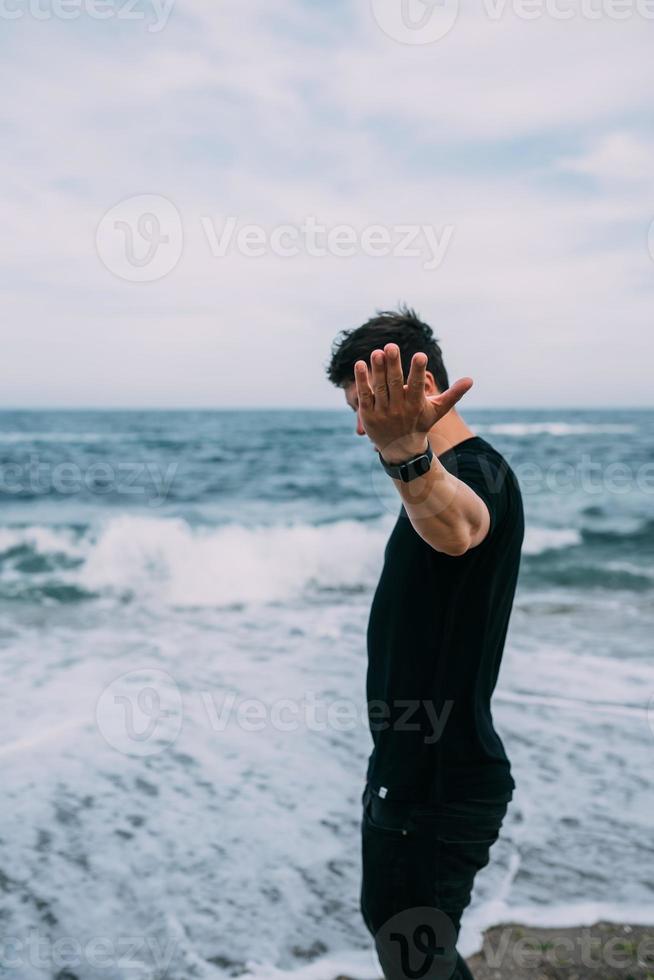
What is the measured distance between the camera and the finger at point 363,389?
1614 mm

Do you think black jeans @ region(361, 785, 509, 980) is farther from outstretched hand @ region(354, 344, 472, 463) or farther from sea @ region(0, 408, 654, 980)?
sea @ region(0, 408, 654, 980)

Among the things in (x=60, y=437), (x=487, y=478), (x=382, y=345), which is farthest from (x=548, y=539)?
(x=60, y=437)

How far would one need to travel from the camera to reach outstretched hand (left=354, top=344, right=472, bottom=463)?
5.22ft

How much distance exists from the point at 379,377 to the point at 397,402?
2.8 inches

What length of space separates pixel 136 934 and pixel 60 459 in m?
28.7

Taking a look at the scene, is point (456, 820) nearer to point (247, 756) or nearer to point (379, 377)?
point (379, 377)

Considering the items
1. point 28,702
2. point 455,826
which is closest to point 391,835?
point 455,826

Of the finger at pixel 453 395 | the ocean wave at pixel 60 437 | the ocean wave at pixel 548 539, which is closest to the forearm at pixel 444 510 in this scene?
the finger at pixel 453 395

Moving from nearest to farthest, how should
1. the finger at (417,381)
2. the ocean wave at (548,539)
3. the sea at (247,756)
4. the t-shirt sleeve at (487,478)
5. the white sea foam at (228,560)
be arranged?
the finger at (417,381) < the t-shirt sleeve at (487,478) < the sea at (247,756) < the white sea foam at (228,560) < the ocean wave at (548,539)

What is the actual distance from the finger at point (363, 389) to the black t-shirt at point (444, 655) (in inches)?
17.3

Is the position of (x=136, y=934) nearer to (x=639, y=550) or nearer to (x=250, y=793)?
(x=250, y=793)

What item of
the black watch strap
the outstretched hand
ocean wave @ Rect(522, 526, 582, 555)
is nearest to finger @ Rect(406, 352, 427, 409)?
the outstretched hand

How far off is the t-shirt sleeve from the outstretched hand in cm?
29

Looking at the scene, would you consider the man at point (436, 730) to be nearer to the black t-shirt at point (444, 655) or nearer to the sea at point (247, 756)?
the black t-shirt at point (444, 655)
